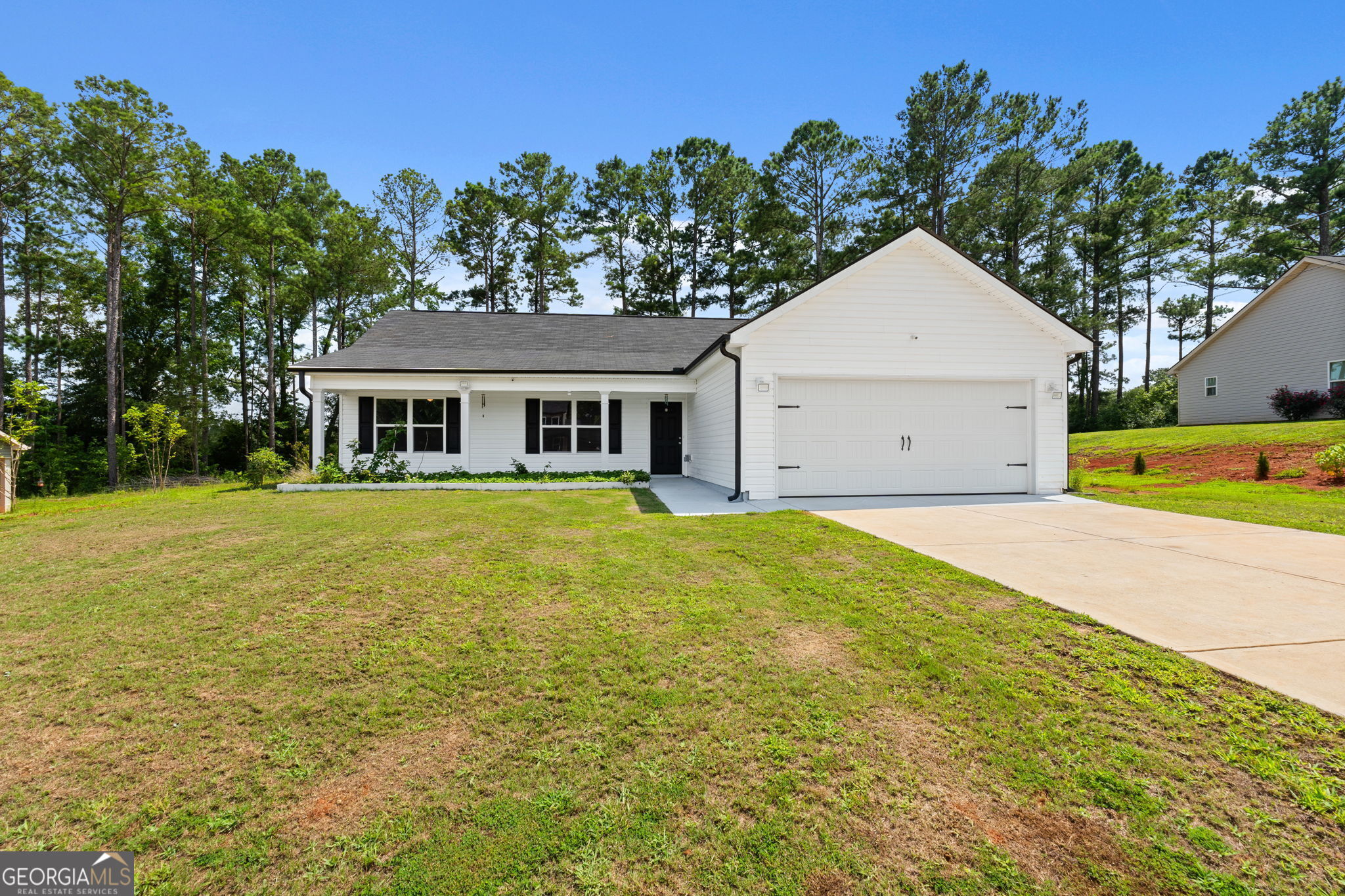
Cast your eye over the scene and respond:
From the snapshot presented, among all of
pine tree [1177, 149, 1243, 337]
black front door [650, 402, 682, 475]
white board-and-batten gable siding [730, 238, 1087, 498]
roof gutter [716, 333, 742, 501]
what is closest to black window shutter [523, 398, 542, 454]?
black front door [650, 402, 682, 475]

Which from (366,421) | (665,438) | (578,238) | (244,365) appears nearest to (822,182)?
(578,238)

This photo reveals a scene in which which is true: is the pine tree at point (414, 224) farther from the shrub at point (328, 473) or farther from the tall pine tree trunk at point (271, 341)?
the shrub at point (328, 473)

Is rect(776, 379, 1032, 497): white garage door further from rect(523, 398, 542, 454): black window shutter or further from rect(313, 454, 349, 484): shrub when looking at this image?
rect(313, 454, 349, 484): shrub

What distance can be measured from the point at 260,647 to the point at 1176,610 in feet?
19.6

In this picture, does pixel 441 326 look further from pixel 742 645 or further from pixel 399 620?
pixel 742 645

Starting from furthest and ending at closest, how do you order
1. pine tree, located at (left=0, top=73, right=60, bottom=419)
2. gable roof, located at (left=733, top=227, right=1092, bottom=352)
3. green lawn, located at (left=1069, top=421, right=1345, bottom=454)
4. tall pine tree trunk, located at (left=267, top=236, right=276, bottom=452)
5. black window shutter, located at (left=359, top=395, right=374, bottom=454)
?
tall pine tree trunk, located at (left=267, top=236, right=276, bottom=452) < pine tree, located at (left=0, top=73, right=60, bottom=419) < black window shutter, located at (left=359, top=395, right=374, bottom=454) < green lawn, located at (left=1069, top=421, right=1345, bottom=454) < gable roof, located at (left=733, top=227, right=1092, bottom=352)

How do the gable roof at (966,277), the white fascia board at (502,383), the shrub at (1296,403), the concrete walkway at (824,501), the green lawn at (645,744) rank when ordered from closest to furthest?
the green lawn at (645,744) < the concrete walkway at (824,501) < the gable roof at (966,277) < the white fascia board at (502,383) < the shrub at (1296,403)

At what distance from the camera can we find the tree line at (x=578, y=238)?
21.4 metres

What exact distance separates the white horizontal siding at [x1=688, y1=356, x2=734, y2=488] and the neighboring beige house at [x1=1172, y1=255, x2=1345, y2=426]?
21000 mm

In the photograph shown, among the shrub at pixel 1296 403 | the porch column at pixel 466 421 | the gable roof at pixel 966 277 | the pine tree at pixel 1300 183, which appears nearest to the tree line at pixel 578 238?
the pine tree at pixel 1300 183

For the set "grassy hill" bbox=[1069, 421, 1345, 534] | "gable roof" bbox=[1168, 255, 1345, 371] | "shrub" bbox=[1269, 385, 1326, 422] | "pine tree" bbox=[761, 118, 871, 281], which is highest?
"pine tree" bbox=[761, 118, 871, 281]

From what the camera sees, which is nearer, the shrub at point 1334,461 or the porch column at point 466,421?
the shrub at point 1334,461

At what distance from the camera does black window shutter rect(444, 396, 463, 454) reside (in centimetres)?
1411
